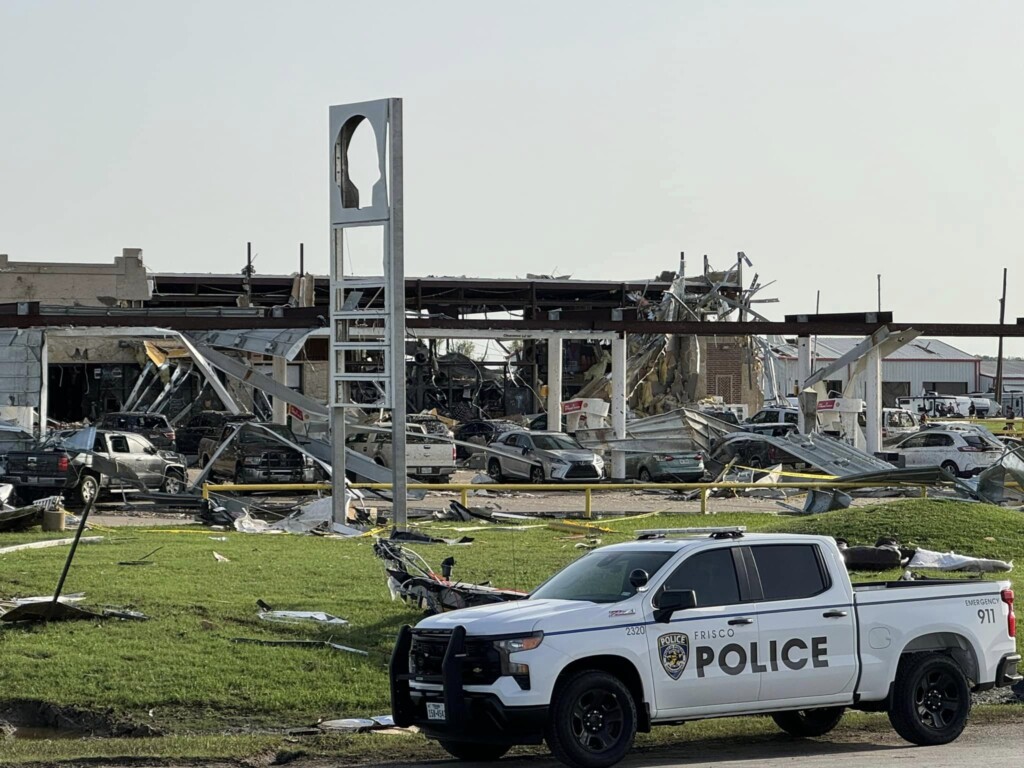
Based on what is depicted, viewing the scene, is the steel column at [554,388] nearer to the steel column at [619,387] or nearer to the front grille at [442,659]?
the steel column at [619,387]

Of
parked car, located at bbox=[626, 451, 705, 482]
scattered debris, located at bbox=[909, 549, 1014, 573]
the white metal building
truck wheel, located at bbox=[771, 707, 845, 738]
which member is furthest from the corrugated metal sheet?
truck wheel, located at bbox=[771, 707, 845, 738]

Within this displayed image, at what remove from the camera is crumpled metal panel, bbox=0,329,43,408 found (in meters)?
39.7

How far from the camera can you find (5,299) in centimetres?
6838

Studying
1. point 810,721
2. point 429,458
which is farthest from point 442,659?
point 429,458

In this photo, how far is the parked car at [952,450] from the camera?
4541 centimetres

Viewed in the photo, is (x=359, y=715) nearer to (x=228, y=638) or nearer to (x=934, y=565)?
(x=228, y=638)

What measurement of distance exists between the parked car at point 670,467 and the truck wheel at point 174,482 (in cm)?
1401

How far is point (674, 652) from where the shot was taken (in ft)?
34.5

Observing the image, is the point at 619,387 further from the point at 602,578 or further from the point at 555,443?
the point at 602,578

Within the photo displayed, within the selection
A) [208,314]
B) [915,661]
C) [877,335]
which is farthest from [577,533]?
[877,335]

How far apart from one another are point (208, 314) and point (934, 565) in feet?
89.5

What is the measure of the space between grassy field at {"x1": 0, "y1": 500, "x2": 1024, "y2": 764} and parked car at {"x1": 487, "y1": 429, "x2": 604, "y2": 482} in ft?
49.1

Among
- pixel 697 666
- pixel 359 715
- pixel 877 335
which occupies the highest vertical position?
pixel 877 335

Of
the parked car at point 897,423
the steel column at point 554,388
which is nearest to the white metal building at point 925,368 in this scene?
the parked car at point 897,423
